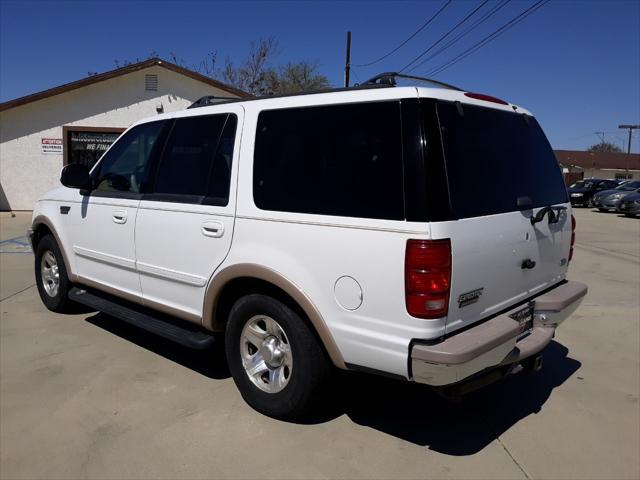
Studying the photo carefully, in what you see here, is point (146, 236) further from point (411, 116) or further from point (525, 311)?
point (525, 311)

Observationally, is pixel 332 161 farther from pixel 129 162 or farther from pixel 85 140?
pixel 85 140

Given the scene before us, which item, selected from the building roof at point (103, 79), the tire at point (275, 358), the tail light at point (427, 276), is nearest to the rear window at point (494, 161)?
the tail light at point (427, 276)

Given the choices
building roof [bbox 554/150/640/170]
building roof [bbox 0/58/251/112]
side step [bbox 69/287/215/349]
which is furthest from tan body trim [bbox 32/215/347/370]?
building roof [bbox 554/150/640/170]

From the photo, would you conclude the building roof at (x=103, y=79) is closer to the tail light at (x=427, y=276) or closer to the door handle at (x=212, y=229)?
the door handle at (x=212, y=229)

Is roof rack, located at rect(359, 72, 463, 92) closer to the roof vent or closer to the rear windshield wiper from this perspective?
the rear windshield wiper

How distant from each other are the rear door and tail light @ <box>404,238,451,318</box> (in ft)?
4.36

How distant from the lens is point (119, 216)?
4301 millimetres

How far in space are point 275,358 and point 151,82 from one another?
49.7 ft

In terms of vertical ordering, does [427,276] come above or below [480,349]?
above

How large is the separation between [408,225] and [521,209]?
1.04m

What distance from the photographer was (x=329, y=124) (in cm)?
307

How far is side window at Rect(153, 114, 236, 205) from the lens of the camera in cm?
363

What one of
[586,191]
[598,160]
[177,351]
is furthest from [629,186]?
[598,160]

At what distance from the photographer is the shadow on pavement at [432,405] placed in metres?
3.33
